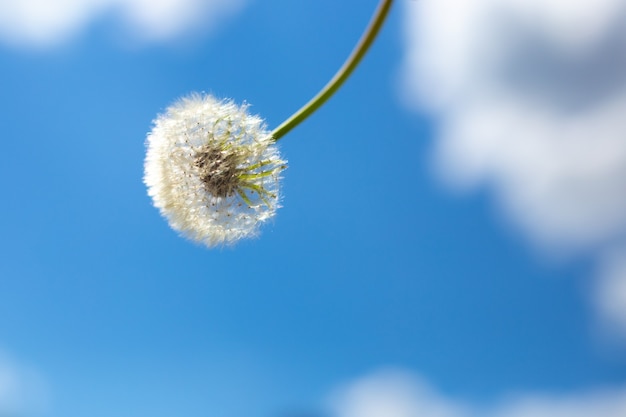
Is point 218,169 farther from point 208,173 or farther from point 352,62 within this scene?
point 352,62

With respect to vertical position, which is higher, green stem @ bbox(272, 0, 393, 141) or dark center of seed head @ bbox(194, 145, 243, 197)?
dark center of seed head @ bbox(194, 145, 243, 197)

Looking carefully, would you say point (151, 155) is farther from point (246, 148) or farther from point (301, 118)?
point (301, 118)

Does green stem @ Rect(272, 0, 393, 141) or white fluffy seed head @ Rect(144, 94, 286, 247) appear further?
white fluffy seed head @ Rect(144, 94, 286, 247)

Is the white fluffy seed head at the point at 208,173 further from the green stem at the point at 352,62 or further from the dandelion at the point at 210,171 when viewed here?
the green stem at the point at 352,62

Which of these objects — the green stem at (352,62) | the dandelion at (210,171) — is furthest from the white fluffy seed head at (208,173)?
the green stem at (352,62)

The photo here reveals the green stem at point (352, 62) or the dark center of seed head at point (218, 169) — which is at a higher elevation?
the dark center of seed head at point (218, 169)

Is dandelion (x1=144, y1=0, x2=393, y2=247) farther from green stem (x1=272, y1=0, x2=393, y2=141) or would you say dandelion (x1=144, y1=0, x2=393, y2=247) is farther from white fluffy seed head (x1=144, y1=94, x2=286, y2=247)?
green stem (x1=272, y1=0, x2=393, y2=141)

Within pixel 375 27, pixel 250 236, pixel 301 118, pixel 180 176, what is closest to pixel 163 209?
pixel 180 176

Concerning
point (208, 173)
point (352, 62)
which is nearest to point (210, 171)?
point (208, 173)

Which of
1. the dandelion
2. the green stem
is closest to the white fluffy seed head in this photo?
the dandelion
